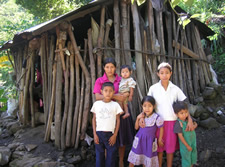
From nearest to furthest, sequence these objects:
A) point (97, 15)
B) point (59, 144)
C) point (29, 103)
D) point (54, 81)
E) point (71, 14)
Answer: point (71, 14), point (59, 144), point (54, 81), point (97, 15), point (29, 103)

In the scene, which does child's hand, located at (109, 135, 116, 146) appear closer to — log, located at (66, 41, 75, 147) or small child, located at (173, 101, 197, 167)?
small child, located at (173, 101, 197, 167)

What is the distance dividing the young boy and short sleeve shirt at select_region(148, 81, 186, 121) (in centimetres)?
57

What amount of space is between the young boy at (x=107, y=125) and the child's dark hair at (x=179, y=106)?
76cm

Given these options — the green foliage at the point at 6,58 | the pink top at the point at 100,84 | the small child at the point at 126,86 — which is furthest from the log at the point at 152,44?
the green foliage at the point at 6,58

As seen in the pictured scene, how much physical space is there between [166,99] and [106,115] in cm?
90

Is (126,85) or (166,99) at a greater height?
(126,85)

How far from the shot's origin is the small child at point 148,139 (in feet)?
7.91

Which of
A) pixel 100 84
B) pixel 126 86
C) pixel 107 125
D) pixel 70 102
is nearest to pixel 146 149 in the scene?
pixel 107 125

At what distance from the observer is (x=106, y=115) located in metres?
2.49

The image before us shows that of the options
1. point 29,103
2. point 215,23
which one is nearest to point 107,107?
point 29,103

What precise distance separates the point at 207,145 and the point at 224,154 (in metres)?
0.47

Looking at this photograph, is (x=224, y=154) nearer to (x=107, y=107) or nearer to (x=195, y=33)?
(x=107, y=107)

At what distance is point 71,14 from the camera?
356 centimetres

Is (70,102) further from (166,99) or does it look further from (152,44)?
(152,44)
